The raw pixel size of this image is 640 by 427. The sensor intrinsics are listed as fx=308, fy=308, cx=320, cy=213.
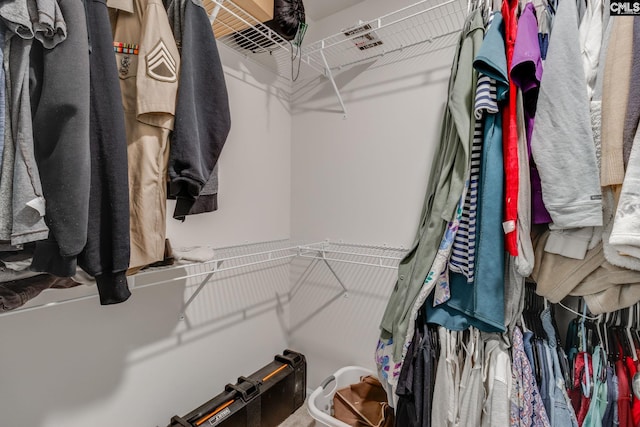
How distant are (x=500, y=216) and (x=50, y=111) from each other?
1.13 meters

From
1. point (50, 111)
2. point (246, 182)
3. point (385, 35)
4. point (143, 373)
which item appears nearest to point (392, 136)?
point (385, 35)

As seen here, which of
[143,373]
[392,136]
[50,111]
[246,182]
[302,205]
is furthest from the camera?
[302,205]

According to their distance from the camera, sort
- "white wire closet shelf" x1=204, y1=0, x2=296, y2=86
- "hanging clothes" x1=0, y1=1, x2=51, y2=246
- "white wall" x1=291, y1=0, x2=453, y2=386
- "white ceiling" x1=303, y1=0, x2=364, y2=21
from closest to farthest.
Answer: "hanging clothes" x1=0, y1=1, x2=51, y2=246, "white wire closet shelf" x1=204, y1=0, x2=296, y2=86, "white wall" x1=291, y1=0, x2=453, y2=386, "white ceiling" x1=303, y1=0, x2=364, y2=21

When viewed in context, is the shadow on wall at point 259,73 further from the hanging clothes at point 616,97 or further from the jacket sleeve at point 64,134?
the hanging clothes at point 616,97

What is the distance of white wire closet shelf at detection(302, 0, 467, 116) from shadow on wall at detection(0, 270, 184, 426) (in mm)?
1342

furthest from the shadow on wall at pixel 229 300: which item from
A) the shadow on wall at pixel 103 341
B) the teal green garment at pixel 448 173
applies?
the teal green garment at pixel 448 173

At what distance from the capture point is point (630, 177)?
709 millimetres

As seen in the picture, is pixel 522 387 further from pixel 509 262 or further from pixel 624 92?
pixel 624 92

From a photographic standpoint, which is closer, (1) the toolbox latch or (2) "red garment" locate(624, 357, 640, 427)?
(2) "red garment" locate(624, 357, 640, 427)

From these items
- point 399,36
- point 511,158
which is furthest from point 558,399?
point 399,36

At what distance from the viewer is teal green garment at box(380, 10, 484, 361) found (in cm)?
99

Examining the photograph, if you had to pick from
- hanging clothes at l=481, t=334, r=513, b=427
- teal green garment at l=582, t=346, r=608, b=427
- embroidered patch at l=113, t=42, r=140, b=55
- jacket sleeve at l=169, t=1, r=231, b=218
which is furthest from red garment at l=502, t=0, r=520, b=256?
embroidered patch at l=113, t=42, r=140, b=55

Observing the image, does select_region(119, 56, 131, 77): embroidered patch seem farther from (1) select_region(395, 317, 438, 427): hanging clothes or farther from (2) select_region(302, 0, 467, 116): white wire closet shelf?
(1) select_region(395, 317, 438, 427): hanging clothes

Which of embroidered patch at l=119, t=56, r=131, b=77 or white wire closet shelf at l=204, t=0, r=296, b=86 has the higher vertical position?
white wire closet shelf at l=204, t=0, r=296, b=86
